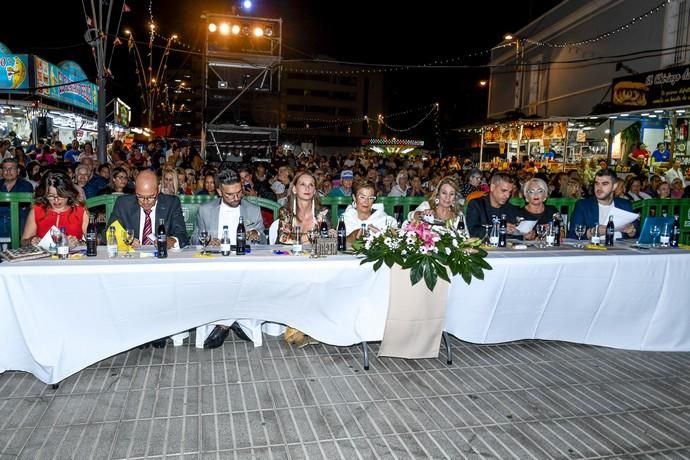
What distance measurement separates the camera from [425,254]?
4.07m

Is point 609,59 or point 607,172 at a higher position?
point 609,59

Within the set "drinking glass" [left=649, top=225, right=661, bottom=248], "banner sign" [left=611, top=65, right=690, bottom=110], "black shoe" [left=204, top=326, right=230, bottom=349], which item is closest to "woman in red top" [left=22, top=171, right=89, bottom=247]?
"black shoe" [left=204, top=326, right=230, bottom=349]

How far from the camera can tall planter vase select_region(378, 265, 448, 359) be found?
4176mm

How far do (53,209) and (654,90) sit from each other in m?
14.5

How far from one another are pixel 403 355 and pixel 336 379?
25.1 inches

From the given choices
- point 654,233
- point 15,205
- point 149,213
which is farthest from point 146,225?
point 654,233

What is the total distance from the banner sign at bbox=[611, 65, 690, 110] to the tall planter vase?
37.8ft

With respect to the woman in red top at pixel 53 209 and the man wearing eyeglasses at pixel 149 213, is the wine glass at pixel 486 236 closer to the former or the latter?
the man wearing eyeglasses at pixel 149 213

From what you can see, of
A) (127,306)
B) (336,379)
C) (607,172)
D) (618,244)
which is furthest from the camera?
(607,172)

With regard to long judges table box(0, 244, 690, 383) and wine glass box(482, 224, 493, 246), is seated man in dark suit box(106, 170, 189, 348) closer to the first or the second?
long judges table box(0, 244, 690, 383)

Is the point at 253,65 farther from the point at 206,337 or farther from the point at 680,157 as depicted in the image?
the point at 206,337

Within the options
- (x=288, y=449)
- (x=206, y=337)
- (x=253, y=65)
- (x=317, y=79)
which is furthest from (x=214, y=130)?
(x=317, y=79)

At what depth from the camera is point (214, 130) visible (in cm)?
1708

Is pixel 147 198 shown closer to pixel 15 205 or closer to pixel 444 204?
pixel 15 205
